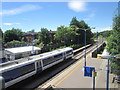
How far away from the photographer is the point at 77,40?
5619 centimetres

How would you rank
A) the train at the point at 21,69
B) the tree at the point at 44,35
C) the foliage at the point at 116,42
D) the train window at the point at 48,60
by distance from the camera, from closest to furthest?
the train at the point at 21,69
the foliage at the point at 116,42
the train window at the point at 48,60
the tree at the point at 44,35

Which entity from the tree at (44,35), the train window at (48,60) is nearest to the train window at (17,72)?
the train window at (48,60)

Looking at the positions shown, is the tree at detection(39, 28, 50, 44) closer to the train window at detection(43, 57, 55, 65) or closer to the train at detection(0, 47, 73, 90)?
the train at detection(0, 47, 73, 90)

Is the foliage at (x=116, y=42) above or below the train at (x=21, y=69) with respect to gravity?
above

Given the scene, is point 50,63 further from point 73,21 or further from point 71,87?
point 73,21

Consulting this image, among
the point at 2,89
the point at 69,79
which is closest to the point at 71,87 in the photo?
the point at 69,79

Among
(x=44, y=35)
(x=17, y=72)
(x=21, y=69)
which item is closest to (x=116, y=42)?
(x=21, y=69)

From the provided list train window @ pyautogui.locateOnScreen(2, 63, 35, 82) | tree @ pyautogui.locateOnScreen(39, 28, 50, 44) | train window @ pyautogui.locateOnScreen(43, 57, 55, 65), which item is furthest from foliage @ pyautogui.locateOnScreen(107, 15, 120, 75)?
tree @ pyautogui.locateOnScreen(39, 28, 50, 44)

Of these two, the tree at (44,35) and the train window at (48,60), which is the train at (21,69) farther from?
the tree at (44,35)

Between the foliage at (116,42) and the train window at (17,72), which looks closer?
the train window at (17,72)

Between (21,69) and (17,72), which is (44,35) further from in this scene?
(17,72)

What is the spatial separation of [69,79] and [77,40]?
44.8 metres

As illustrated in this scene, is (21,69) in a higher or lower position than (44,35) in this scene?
lower

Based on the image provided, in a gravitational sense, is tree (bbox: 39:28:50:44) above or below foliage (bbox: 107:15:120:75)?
above
